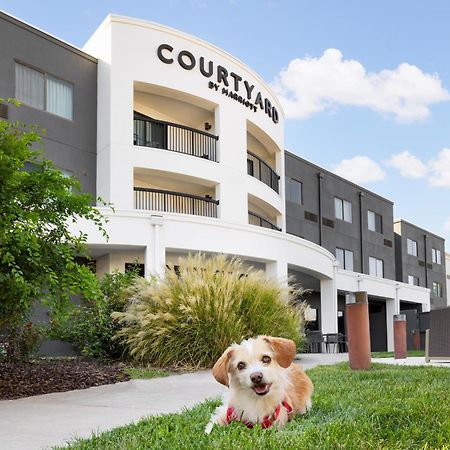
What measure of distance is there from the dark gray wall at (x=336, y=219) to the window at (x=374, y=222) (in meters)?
0.29

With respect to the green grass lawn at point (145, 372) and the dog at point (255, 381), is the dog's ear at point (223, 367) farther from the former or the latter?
the green grass lawn at point (145, 372)

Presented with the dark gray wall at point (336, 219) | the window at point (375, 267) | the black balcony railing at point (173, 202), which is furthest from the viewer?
the window at point (375, 267)

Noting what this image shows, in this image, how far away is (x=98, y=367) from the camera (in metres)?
11.1

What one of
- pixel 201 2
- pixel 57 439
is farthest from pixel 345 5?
pixel 57 439

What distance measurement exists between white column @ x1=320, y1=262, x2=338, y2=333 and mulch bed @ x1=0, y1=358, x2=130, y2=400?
14.3 meters

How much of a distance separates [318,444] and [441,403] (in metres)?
1.96

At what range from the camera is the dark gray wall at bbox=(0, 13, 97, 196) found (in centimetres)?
1905

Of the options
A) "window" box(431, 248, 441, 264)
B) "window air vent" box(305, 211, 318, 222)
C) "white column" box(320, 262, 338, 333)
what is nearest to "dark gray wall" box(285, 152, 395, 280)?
"window air vent" box(305, 211, 318, 222)

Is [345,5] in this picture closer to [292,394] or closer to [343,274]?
[292,394]

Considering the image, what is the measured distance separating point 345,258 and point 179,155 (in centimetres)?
1634

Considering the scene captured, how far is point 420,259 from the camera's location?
45406 mm

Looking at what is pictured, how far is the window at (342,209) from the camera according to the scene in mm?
34875

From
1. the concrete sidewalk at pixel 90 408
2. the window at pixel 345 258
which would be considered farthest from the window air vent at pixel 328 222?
the concrete sidewalk at pixel 90 408

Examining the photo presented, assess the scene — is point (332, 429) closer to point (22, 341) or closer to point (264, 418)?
point (264, 418)
